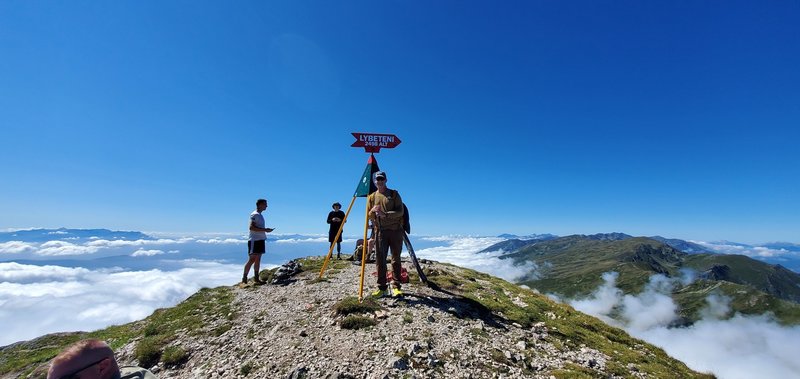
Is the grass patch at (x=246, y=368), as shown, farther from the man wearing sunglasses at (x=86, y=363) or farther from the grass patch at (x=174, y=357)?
the man wearing sunglasses at (x=86, y=363)

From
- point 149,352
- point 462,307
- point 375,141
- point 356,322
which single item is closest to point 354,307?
point 356,322

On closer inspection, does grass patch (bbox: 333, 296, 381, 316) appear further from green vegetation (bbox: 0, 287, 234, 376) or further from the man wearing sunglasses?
the man wearing sunglasses

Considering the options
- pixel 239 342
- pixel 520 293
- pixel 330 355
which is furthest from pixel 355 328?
pixel 520 293

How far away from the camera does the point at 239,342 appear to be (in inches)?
408

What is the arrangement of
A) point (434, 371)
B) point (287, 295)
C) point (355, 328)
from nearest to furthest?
point (434, 371), point (355, 328), point (287, 295)

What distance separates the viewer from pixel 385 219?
40.3 feet

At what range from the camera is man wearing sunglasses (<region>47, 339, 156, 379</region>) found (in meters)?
3.62

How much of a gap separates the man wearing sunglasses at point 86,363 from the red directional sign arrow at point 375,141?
11511 millimetres

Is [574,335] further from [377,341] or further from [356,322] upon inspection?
[356,322]

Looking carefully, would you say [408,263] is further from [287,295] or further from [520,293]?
[287,295]

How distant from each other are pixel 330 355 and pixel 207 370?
3447mm

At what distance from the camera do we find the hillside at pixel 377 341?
8.51m

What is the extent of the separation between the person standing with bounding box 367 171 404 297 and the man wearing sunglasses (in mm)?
8707

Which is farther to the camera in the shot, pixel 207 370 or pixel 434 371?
pixel 207 370
